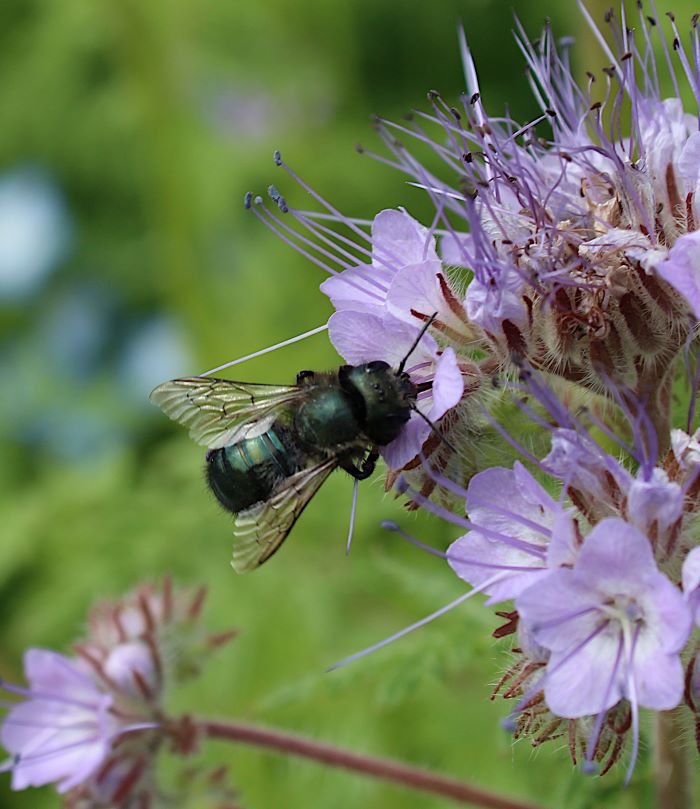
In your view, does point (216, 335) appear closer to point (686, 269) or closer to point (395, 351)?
point (395, 351)

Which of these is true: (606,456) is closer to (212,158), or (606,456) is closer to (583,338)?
(583,338)

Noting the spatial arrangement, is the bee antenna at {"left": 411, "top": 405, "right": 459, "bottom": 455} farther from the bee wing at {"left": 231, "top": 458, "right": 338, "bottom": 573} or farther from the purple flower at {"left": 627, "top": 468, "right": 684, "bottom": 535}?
the purple flower at {"left": 627, "top": 468, "right": 684, "bottom": 535}

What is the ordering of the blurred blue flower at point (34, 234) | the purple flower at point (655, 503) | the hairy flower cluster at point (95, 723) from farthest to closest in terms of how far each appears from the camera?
the blurred blue flower at point (34, 234) → the hairy flower cluster at point (95, 723) → the purple flower at point (655, 503)

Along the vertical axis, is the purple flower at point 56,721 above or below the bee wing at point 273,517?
below

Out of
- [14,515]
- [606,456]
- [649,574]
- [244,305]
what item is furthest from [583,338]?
[244,305]

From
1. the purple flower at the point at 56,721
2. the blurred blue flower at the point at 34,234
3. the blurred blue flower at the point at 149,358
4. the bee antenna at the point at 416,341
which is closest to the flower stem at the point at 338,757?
the purple flower at the point at 56,721

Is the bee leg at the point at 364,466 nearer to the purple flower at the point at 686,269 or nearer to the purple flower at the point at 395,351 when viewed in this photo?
the purple flower at the point at 395,351
